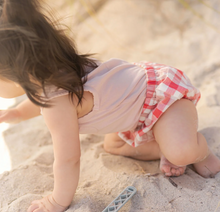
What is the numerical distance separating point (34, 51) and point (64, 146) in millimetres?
317

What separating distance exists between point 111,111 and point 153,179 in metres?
0.30

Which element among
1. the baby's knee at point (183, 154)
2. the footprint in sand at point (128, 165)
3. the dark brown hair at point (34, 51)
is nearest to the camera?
the dark brown hair at point (34, 51)

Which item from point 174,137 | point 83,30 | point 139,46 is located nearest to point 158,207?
point 174,137

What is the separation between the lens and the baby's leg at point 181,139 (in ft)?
3.14

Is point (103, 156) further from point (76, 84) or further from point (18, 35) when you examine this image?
point (18, 35)

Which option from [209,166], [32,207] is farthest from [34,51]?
[209,166]

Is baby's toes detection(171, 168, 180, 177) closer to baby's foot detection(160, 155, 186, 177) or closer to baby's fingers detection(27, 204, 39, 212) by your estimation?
baby's foot detection(160, 155, 186, 177)

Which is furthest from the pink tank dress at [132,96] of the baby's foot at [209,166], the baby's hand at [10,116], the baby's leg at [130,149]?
the baby's hand at [10,116]

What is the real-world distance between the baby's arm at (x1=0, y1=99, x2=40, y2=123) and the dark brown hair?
380 mm

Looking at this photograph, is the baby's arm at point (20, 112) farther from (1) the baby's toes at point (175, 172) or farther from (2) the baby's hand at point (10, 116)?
(1) the baby's toes at point (175, 172)

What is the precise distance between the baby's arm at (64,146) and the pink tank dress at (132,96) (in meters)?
0.12

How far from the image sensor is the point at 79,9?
8.02ft

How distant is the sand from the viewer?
92cm

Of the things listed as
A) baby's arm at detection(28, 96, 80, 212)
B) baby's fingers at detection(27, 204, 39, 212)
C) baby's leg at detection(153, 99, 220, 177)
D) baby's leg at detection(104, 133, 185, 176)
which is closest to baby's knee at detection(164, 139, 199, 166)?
baby's leg at detection(153, 99, 220, 177)
